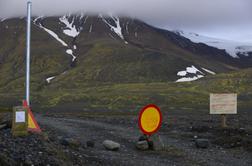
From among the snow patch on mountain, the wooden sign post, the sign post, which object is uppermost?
the snow patch on mountain

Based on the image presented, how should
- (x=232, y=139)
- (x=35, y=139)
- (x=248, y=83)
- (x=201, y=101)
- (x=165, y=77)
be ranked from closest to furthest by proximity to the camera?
1. (x=35, y=139)
2. (x=232, y=139)
3. (x=201, y=101)
4. (x=248, y=83)
5. (x=165, y=77)

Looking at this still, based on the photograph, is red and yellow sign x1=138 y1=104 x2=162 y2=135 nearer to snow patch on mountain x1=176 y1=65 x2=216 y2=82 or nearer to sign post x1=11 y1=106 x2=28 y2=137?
sign post x1=11 y1=106 x2=28 y2=137

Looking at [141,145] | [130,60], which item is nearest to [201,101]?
[141,145]

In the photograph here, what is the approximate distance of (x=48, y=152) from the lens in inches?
451

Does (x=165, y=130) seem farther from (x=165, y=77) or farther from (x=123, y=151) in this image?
(x=165, y=77)

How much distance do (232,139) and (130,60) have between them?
558ft

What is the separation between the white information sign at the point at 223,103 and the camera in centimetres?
2412

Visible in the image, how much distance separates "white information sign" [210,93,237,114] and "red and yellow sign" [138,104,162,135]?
9.47 metres

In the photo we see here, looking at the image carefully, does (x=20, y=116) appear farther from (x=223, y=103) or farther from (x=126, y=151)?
(x=223, y=103)

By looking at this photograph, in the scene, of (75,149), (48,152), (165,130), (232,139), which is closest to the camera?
(48,152)

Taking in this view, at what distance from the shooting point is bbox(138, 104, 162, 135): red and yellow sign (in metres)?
15.0

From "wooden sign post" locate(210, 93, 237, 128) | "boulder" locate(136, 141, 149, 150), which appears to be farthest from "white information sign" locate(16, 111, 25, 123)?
"wooden sign post" locate(210, 93, 237, 128)

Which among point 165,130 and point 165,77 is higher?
point 165,77

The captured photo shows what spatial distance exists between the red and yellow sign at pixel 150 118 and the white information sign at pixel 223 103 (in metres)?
9.47
